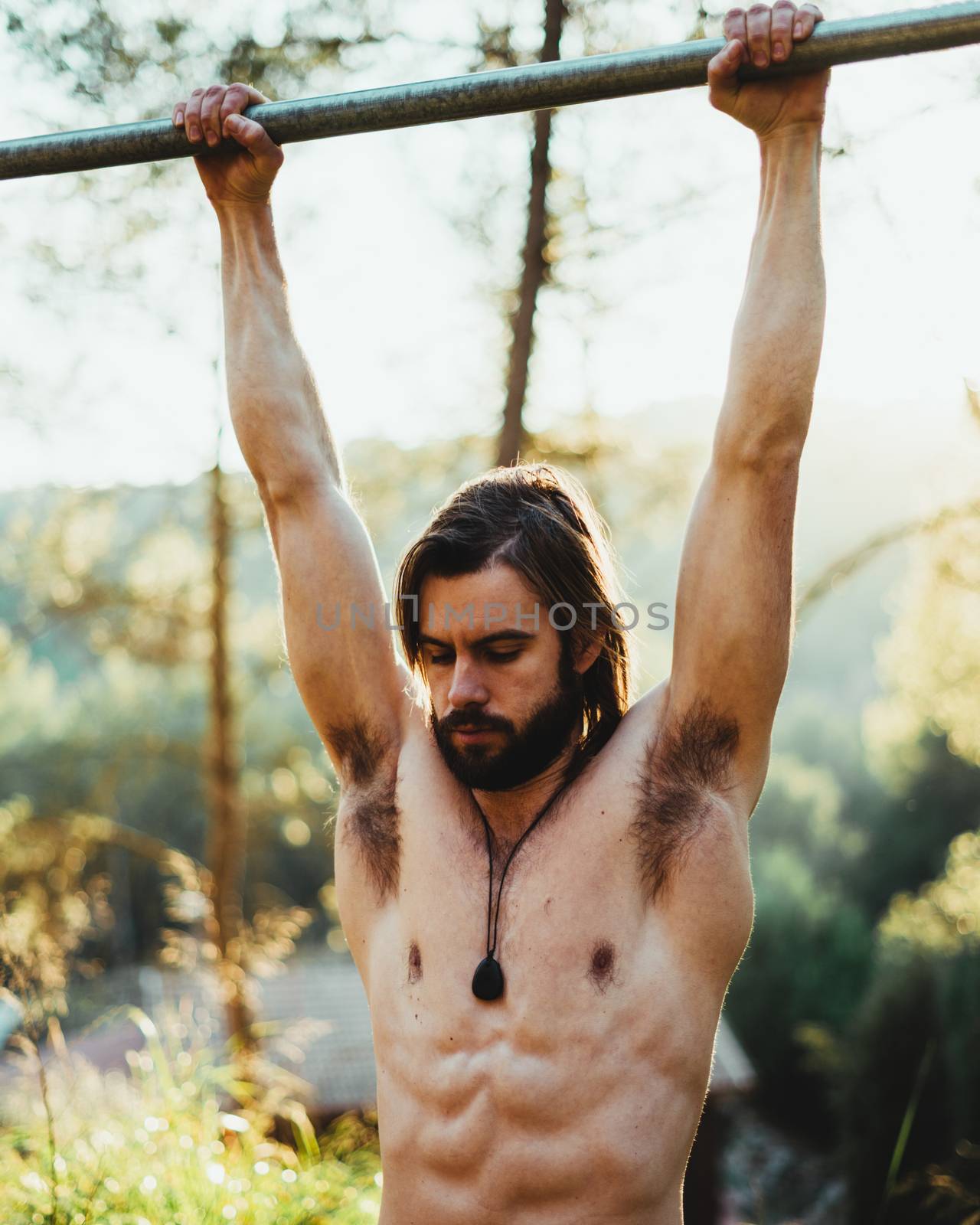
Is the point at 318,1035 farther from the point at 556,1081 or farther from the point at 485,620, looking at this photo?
the point at 485,620

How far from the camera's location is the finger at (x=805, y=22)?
70.2 inches

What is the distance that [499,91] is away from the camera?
1.96 metres

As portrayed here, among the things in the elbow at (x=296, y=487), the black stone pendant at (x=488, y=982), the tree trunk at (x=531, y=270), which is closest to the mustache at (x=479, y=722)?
the black stone pendant at (x=488, y=982)

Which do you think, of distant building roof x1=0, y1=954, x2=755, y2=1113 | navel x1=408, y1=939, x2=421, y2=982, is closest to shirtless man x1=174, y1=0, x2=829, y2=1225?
navel x1=408, y1=939, x2=421, y2=982

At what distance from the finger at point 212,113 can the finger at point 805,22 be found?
1020 millimetres

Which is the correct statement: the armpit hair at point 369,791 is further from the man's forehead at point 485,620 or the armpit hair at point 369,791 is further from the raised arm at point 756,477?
the raised arm at point 756,477

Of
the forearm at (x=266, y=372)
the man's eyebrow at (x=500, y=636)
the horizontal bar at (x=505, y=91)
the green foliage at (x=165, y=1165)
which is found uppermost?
the horizontal bar at (x=505, y=91)

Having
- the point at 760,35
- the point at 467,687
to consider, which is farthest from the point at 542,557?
the point at 760,35

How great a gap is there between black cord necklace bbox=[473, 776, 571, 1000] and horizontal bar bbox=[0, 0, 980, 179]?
1.19 m

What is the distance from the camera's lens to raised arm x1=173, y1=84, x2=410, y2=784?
6.57 ft

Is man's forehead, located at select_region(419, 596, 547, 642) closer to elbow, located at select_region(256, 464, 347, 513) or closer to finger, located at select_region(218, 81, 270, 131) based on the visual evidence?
elbow, located at select_region(256, 464, 347, 513)

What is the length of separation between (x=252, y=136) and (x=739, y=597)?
122 cm

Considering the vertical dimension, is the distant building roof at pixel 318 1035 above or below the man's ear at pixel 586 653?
below

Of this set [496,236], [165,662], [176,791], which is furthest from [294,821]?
[176,791]
